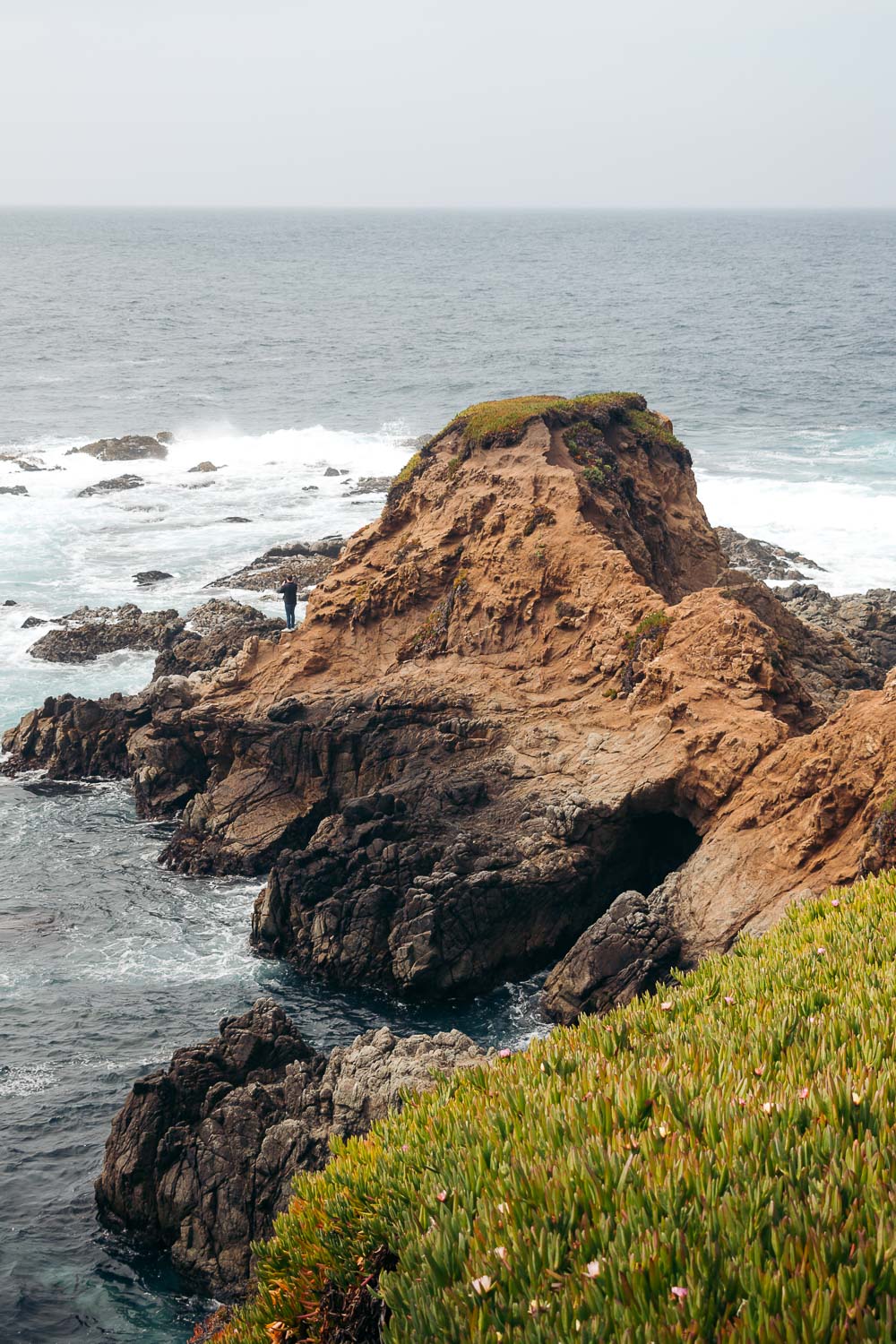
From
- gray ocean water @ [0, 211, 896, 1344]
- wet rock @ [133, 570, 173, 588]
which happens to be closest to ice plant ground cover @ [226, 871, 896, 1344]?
gray ocean water @ [0, 211, 896, 1344]

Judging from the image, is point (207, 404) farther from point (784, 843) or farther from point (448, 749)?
point (784, 843)

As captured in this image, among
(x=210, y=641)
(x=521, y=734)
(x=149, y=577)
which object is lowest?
(x=149, y=577)

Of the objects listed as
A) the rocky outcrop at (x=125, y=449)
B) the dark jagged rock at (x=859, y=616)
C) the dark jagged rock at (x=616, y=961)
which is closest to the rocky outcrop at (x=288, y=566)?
the dark jagged rock at (x=859, y=616)

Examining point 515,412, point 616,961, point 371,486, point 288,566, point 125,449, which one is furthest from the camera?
point 125,449

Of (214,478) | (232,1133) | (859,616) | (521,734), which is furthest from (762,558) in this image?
(232,1133)

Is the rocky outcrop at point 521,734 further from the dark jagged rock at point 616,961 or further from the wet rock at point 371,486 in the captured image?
the wet rock at point 371,486

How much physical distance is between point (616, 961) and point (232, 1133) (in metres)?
7.70

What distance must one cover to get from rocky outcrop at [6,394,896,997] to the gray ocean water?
62.9 inches

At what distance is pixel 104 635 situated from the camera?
4562 cm

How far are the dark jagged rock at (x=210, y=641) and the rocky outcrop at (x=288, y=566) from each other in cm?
589

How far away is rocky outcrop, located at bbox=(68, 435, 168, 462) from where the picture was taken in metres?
79.4

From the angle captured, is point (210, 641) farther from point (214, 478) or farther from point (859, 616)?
point (214, 478)

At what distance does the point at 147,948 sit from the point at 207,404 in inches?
3013

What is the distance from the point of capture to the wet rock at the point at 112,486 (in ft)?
232
